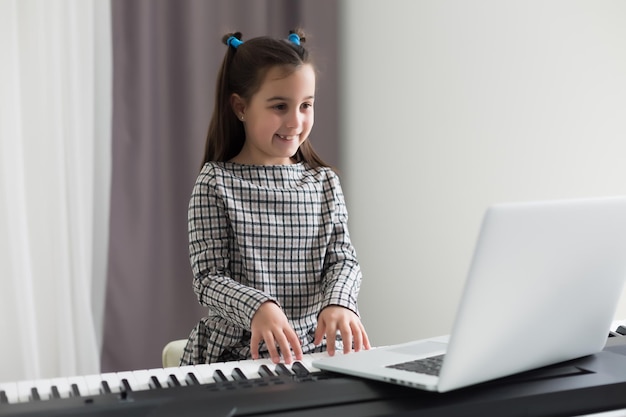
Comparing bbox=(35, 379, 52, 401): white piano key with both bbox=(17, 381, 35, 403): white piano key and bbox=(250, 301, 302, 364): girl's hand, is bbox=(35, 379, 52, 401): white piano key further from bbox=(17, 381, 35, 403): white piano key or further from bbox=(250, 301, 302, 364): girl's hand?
bbox=(250, 301, 302, 364): girl's hand

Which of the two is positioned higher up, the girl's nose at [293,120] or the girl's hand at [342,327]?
the girl's nose at [293,120]

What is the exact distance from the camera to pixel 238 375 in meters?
1.20

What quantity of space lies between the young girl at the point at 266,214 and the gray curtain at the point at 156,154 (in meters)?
1.39

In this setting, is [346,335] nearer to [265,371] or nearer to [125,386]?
[265,371]

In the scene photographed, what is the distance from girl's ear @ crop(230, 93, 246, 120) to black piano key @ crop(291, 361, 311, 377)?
27.0 inches

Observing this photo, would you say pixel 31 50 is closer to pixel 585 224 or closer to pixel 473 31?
pixel 473 31

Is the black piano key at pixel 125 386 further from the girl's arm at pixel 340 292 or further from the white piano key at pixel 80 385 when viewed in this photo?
the girl's arm at pixel 340 292

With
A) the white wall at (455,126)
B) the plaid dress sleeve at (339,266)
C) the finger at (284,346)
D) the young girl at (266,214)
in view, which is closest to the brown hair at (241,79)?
the young girl at (266,214)

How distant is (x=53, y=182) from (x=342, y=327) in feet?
5.98

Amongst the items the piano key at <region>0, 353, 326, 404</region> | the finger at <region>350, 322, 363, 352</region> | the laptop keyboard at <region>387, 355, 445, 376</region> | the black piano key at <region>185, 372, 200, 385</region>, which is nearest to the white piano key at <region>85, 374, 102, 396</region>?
the piano key at <region>0, 353, 326, 404</region>

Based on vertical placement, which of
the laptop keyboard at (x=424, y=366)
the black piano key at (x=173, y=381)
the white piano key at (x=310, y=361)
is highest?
the laptop keyboard at (x=424, y=366)

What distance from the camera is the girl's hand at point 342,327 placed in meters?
1.51

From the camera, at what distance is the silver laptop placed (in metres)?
0.99

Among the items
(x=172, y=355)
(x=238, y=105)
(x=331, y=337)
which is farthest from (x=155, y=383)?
(x=172, y=355)
